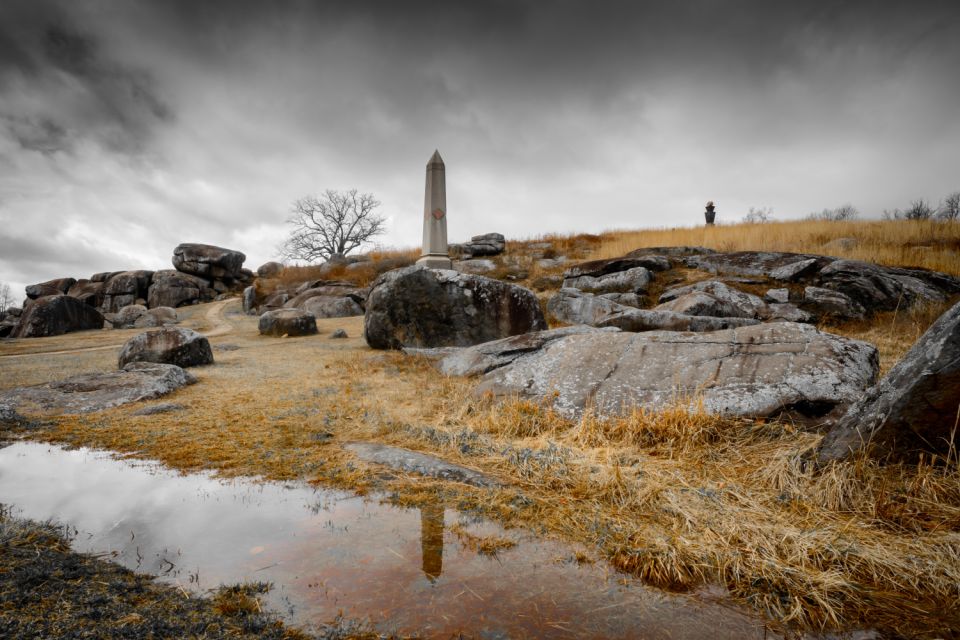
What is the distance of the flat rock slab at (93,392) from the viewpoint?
16.2 feet

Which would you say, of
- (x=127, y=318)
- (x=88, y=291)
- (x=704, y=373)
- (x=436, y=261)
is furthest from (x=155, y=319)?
(x=704, y=373)

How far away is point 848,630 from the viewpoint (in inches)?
65.8

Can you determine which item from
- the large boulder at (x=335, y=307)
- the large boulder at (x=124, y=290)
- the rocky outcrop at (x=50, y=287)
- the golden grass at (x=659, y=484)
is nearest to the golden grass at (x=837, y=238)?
the large boulder at (x=335, y=307)

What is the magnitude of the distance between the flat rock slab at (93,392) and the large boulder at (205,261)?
25.8 metres

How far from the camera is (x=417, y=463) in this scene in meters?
3.36

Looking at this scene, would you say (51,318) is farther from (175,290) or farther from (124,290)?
(124,290)

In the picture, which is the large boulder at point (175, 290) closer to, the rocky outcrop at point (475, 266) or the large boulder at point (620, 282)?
the rocky outcrop at point (475, 266)

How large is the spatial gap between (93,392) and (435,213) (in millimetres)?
9168

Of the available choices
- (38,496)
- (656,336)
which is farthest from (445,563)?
(656,336)

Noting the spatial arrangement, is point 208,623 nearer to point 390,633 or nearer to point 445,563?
point 390,633

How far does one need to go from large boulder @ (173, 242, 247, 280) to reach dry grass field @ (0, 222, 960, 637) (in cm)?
2487

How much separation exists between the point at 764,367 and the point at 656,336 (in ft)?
3.83

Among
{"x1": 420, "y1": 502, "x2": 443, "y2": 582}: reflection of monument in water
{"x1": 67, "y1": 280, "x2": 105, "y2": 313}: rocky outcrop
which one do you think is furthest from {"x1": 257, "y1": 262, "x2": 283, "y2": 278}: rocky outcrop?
{"x1": 420, "y1": 502, "x2": 443, "y2": 582}: reflection of monument in water

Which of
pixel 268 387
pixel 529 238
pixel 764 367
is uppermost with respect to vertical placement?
pixel 529 238
